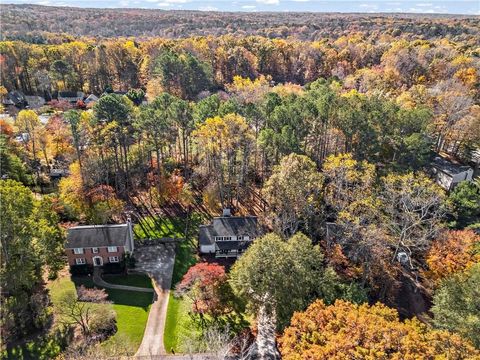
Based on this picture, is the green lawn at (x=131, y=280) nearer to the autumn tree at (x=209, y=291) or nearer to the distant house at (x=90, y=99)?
the autumn tree at (x=209, y=291)

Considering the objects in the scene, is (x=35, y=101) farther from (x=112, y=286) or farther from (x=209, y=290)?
(x=209, y=290)

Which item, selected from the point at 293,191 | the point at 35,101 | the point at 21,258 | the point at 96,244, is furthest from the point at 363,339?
the point at 35,101

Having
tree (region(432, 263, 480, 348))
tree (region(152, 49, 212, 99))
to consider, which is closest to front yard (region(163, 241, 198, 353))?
tree (region(432, 263, 480, 348))

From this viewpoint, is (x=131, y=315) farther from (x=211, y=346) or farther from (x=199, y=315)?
(x=211, y=346)

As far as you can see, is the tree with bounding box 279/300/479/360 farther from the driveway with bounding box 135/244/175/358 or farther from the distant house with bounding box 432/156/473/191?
the distant house with bounding box 432/156/473/191

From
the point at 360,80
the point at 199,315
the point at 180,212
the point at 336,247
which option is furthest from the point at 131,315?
the point at 360,80
